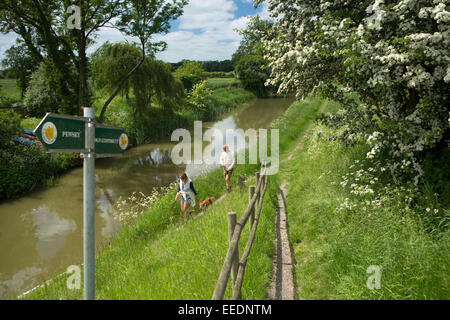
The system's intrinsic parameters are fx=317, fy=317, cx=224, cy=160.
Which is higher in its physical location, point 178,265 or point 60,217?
point 178,265

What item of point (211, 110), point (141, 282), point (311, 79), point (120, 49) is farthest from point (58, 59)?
point (211, 110)

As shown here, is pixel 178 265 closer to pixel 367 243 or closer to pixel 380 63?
pixel 367 243

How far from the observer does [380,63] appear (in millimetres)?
5254

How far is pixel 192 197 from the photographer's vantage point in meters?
8.77

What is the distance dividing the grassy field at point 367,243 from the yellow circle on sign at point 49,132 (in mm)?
3459

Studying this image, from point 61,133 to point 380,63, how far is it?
5021 millimetres

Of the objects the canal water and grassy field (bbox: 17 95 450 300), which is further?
the canal water

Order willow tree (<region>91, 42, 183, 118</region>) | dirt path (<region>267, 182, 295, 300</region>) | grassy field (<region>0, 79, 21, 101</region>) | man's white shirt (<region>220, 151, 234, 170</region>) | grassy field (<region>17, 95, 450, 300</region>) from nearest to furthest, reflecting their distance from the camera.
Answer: grassy field (<region>17, 95, 450, 300</region>), dirt path (<region>267, 182, 295, 300</region>), man's white shirt (<region>220, 151, 234, 170</region>), willow tree (<region>91, 42, 183, 118</region>), grassy field (<region>0, 79, 21, 101</region>)

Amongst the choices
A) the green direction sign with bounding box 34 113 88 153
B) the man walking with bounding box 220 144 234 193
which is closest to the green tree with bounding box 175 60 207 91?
the man walking with bounding box 220 144 234 193

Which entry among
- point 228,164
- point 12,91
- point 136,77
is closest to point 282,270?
point 228,164

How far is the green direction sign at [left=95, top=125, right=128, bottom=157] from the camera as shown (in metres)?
2.49

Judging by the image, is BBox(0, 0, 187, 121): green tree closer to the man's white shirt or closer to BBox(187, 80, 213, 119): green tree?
the man's white shirt

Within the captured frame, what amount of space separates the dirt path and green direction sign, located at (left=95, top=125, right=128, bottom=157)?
289 centimetres

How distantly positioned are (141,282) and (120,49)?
2166 centimetres
